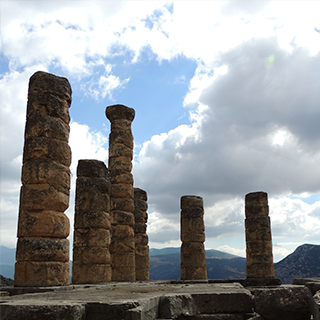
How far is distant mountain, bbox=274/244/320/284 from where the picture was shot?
43031mm

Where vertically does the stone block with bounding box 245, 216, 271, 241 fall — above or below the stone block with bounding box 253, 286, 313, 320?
above

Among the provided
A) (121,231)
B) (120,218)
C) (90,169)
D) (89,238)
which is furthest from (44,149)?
(121,231)

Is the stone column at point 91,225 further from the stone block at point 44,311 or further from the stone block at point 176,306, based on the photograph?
the stone block at point 44,311

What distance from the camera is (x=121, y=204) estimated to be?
16297 mm

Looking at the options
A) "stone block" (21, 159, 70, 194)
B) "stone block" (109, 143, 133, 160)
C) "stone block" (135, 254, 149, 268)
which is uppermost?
"stone block" (109, 143, 133, 160)

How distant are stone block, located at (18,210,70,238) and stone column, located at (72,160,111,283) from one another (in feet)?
9.53

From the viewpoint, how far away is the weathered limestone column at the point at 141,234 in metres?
19.8

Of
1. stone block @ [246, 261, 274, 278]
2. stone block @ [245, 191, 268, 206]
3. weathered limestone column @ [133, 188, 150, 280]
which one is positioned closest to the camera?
stone block @ [246, 261, 274, 278]

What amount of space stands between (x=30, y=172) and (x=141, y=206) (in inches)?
466

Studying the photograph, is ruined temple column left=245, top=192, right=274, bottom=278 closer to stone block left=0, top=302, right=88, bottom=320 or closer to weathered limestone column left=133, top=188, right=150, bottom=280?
weathered limestone column left=133, top=188, right=150, bottom=280

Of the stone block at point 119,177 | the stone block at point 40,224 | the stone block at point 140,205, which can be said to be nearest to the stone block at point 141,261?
the stone block at point 140,205

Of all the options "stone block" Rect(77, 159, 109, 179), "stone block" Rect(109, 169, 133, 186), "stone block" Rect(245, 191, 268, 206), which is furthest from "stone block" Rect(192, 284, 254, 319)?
"stone block" Rect(245, 191, 268, 206)

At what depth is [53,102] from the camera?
9.64 metres

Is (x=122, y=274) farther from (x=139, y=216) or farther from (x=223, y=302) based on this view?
(x=223, y=302)
